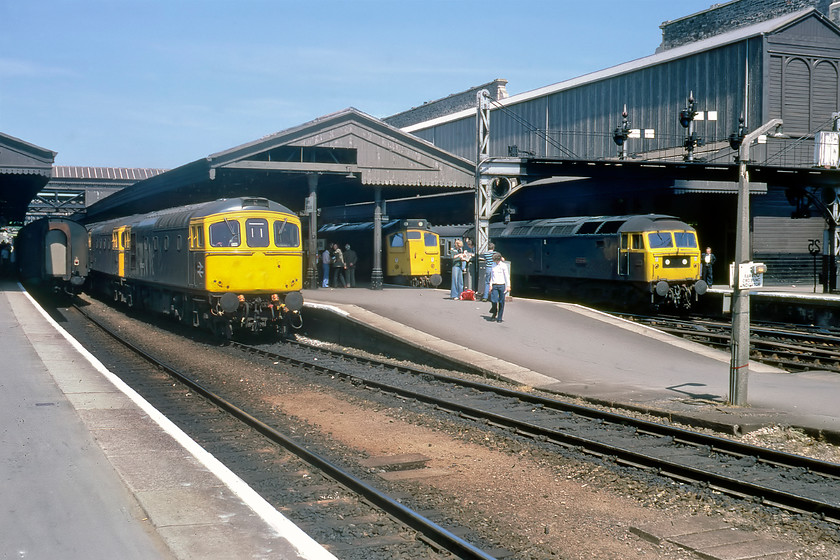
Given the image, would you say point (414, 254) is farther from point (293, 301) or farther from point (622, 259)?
point (293, 301)

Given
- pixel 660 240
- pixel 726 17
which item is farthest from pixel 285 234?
pixel 726 17

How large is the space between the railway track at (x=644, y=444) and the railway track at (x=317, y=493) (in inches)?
111

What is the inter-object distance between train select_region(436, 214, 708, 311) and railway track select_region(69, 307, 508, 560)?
674 inches

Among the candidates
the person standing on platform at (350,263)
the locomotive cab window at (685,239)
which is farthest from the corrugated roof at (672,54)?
the person standing on platform at (350,263)

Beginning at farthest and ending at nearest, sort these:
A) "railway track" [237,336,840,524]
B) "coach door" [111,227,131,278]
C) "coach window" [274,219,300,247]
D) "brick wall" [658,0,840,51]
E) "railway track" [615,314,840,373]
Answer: "brick wall" [658,0,840,51] → "coach door" [111,227,131,278] → "coach window" [274,219,300,247] → "railway track" [615,314,840,373] → "railway track" [237,336,840,524]

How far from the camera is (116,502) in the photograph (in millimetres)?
6551

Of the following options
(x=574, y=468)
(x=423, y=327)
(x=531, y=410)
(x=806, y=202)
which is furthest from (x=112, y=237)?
(x=806, y=202)

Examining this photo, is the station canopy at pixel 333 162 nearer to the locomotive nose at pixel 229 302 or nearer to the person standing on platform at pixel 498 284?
the locomotive nose at pixel 229 302

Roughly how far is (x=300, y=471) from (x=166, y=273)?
15.0 meters

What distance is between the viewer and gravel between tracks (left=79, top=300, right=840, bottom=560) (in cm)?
664

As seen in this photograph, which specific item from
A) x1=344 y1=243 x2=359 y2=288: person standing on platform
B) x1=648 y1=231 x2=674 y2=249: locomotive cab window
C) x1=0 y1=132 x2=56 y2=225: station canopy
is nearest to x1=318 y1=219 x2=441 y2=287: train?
x1=344 y1=243 x2=359 y2=288: person standing on platform

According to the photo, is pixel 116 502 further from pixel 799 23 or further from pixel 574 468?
pixel 799 23

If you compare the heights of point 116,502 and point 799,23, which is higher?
point 799,23

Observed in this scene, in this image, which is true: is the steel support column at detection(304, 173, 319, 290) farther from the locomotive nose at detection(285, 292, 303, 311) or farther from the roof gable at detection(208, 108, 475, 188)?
the locomotive nose at detection(285, 292, 303, 311)
